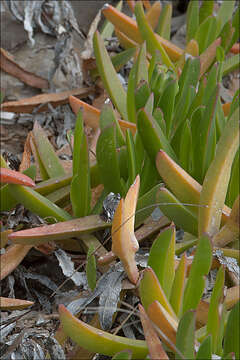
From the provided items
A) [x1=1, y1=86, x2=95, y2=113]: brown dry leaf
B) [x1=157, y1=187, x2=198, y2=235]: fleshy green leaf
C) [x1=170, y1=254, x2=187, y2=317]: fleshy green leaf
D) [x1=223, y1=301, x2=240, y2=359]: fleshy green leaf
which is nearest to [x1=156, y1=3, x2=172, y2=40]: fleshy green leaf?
[x1=1, y1=86, x2=95, y2=113]: brown dry leaf

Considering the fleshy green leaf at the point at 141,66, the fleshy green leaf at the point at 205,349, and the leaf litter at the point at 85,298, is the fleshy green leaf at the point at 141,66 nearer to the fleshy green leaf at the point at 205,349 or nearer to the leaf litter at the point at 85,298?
the leaf litter at the point at 85,298

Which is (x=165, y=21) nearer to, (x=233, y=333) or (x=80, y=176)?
(x=80, y=176)

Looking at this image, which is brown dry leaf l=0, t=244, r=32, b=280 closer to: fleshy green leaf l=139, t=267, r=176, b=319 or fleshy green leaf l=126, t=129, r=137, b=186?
fleshy green leaf l=126, t=129, r=137, b=186

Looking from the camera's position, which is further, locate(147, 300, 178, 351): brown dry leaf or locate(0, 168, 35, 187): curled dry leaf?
locate(0, 168, 35, 187): curled dry leaf

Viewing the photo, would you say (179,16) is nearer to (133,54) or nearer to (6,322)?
(133,54)

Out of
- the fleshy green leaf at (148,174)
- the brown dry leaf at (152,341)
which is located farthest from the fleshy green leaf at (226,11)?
the brown dry leaf at (152,341)

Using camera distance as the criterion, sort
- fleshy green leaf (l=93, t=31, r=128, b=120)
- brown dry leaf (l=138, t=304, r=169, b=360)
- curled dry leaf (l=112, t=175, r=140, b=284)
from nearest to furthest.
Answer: brown dry leaf (l=138, t=304, r=169, b=360) → curled dry leaf (l=112, t=175, r=140, b=284) → fleshy green leaf (l=93, t=31, r=128, b=120)
